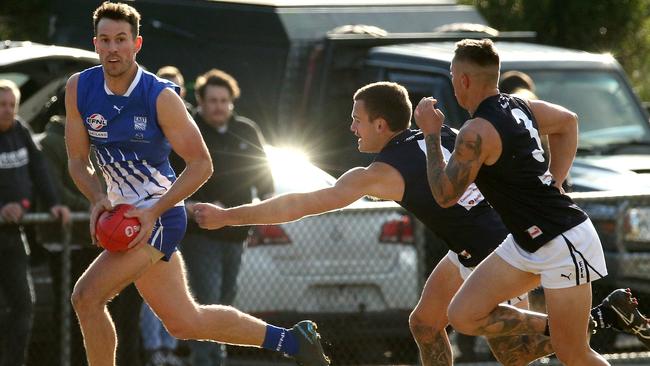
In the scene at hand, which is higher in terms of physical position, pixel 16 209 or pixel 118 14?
pixel 118 14

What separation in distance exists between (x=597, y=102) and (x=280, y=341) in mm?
5401

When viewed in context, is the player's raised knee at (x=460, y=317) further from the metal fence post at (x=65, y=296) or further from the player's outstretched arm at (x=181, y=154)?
the metal fence post at (x=65, y=296)

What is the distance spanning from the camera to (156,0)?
48.7ft

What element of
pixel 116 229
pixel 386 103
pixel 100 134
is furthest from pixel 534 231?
pixel 100 134

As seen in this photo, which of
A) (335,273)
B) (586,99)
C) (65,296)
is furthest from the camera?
(586,99)

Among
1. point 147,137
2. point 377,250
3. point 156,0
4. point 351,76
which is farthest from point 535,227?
point 156,0

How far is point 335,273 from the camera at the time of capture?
36.4ft

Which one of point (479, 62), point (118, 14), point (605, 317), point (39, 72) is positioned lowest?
point (605, 317)

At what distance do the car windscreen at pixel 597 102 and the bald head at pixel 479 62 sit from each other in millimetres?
5235

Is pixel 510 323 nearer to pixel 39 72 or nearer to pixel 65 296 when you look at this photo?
pixel 65 296

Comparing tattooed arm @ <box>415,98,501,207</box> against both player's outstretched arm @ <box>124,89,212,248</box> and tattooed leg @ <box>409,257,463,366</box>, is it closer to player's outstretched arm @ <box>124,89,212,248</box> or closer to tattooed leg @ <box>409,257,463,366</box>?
tattooed leg @ <box>409,257,463,366</box>

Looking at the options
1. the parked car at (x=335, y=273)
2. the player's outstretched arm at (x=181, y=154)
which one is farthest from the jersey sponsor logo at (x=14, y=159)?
the player's outstretched arm at (x=181, y=154)

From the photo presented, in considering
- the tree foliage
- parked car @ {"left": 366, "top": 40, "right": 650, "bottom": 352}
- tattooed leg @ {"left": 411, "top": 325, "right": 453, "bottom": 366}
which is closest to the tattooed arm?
tattooed leg @ {"left": 411, "top": 325, "right": 453, "bottom": 366}

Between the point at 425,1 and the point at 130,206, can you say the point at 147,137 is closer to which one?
the point at 130,206
